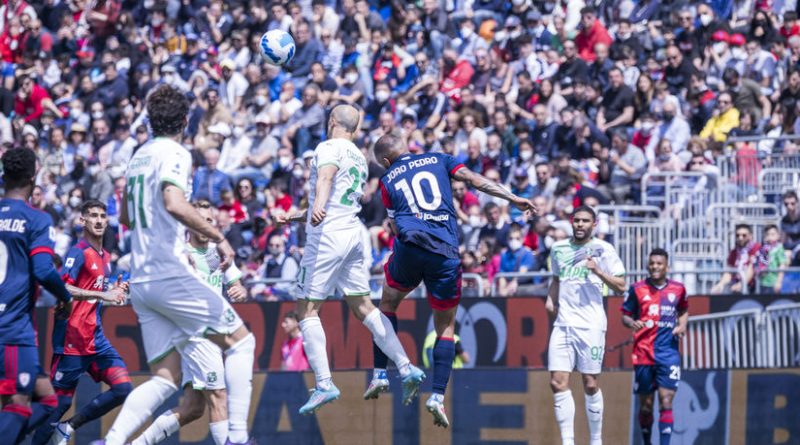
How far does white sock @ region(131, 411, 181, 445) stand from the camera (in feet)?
36.0

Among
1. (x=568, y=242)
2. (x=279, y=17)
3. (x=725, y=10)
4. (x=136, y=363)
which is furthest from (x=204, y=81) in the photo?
(x=568, y=242)

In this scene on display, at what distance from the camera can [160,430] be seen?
434 inches

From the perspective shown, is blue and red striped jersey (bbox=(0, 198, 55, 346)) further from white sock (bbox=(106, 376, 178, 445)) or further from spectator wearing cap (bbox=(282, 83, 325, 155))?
spectator wearing cap (bbox=(282, 83, 325, 155))

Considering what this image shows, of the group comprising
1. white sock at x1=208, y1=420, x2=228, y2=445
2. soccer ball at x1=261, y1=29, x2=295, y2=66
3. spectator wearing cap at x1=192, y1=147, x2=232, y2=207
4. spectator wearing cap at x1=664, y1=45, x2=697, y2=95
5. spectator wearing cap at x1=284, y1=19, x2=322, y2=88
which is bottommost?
white sock at x1=208, y1=420, x2=228, y2=445

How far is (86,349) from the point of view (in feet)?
44.9

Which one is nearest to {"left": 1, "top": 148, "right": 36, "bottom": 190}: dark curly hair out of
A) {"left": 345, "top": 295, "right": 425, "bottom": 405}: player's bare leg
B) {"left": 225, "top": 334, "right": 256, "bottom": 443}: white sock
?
{"left": 225, "top": 334, "right": 256, "bottom": 443}: white sock

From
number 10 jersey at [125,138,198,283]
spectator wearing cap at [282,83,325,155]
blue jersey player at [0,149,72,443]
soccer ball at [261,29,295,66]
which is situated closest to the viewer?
number 10 jersey at [125,138,198,283]

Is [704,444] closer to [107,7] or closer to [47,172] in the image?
[47,172]

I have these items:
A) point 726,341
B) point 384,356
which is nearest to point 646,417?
point 726,341

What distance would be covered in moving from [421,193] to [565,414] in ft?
10.9

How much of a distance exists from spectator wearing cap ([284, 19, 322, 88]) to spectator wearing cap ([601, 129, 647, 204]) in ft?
21.6

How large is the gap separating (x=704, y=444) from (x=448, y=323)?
4030 mm

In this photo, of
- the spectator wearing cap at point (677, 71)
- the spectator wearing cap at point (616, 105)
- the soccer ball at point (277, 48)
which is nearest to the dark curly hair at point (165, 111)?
the soccer ball at point (277, 48)

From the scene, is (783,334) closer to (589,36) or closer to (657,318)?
(657,318)
